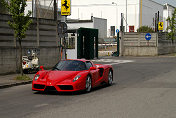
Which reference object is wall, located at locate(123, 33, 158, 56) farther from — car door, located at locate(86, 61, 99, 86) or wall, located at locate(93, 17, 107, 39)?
wall, located at locate(93, 17, 107, 39)

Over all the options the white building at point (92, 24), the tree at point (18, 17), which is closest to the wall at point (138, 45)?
the tree at point (18, 17)

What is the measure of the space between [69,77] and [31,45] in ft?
32.4

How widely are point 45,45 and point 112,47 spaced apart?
50893 millimetres

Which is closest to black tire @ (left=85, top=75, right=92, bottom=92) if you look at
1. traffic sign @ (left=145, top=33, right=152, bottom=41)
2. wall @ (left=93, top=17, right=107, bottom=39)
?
traffic sign @ (left=145, top=33, right=152, bottom=41)

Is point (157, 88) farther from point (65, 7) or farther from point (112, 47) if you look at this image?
point (112, 47)

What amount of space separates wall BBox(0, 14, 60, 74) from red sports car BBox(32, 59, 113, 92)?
670cm

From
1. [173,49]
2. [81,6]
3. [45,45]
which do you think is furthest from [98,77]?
[81,6]

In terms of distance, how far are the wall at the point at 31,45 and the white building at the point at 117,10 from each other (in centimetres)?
8296

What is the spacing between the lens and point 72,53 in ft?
115

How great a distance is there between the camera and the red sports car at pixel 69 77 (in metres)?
11.3

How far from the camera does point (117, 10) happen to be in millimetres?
109938

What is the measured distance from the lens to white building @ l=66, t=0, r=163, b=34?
107 meters

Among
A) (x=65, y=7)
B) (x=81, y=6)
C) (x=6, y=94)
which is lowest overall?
(x=6, y=94)

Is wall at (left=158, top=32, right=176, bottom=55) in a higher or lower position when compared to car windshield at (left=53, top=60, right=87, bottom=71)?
higher
